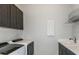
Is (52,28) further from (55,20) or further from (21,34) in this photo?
(21,34)

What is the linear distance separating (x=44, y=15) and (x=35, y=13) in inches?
12.3

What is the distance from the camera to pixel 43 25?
15.7 feet

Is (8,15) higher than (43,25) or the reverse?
higher

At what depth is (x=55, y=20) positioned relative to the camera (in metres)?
4.70

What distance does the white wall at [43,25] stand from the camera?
15.0ft

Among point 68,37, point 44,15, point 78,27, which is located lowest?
point 68,37

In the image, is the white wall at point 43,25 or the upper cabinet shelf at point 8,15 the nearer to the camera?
the upper cabinet shelf at point 8,15

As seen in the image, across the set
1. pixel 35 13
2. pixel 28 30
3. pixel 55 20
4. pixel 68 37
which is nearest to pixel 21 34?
pixel 28 30

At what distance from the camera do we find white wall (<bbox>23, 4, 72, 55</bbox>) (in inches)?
180

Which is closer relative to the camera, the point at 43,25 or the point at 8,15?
the point at 8,15

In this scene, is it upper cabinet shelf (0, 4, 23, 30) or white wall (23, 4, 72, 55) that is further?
white wall (23, 4, 72, 55)
